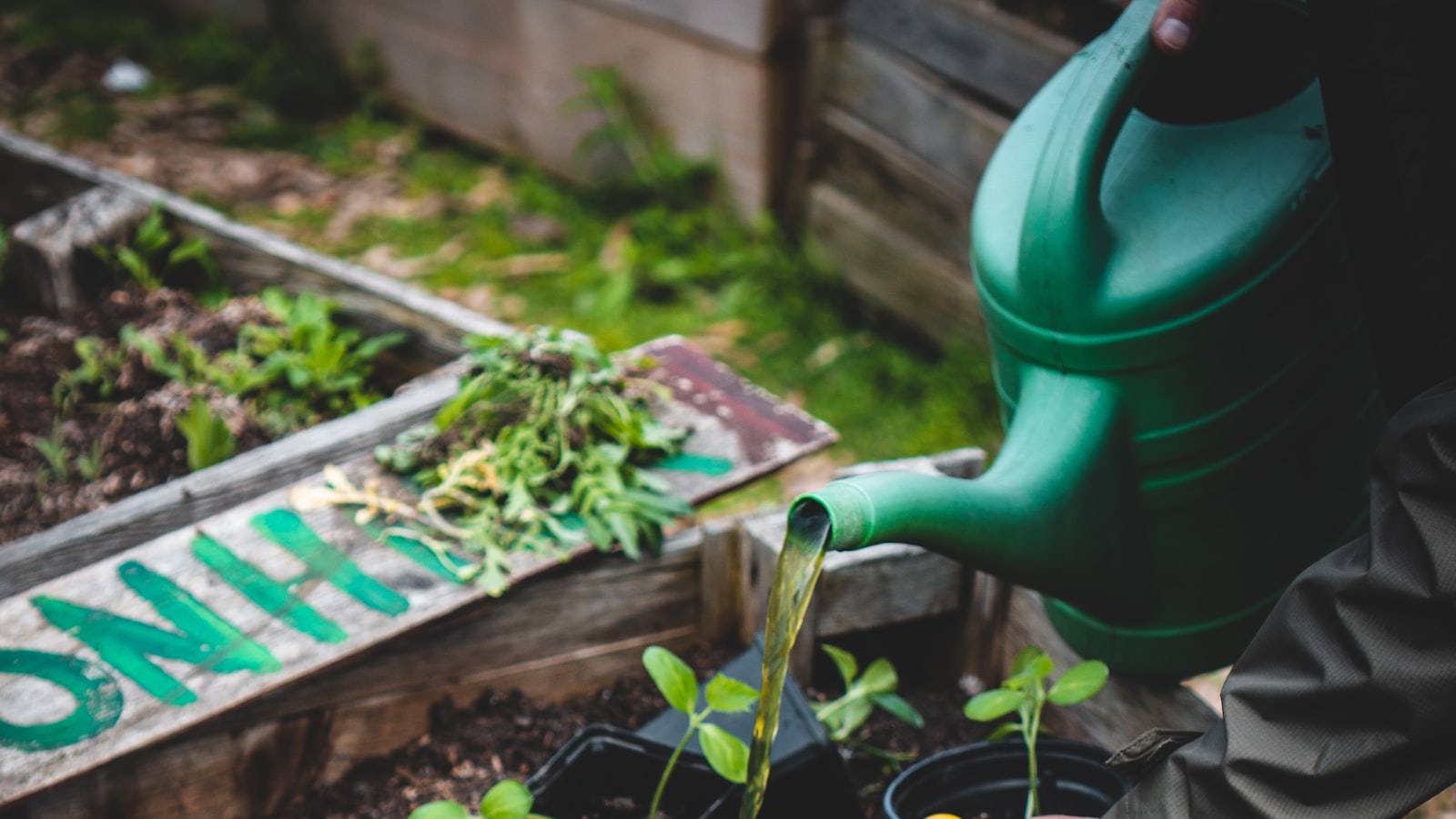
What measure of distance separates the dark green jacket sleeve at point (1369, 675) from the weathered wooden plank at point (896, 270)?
1889 millimetres

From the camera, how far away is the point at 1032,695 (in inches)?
70.9

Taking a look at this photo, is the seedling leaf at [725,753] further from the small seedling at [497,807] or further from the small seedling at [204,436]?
the small seedling at [204,436]

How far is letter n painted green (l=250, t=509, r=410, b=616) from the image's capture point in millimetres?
1946

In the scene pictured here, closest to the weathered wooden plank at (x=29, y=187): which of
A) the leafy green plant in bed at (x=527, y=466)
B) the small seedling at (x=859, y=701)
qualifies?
the leafy green plant in bed at (x=527, y=466)

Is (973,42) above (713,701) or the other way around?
above

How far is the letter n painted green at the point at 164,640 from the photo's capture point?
5.98ft

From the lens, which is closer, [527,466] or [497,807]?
[497,807]

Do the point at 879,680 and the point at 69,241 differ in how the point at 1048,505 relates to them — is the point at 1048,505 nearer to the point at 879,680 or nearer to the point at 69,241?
the point at 879,680

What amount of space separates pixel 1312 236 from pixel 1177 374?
0.83 ft

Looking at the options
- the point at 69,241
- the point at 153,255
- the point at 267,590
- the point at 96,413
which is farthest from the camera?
the point at 153,255

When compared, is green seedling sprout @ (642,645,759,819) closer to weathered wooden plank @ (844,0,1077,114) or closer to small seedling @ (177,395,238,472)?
small seedling @ (177,395,238,472)

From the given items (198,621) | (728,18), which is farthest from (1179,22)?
(728,18)

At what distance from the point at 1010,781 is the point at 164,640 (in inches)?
51.6

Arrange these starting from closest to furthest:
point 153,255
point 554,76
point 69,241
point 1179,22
Result: point 1179,22 → point 69,241 → point 153,255 → point 554,76
